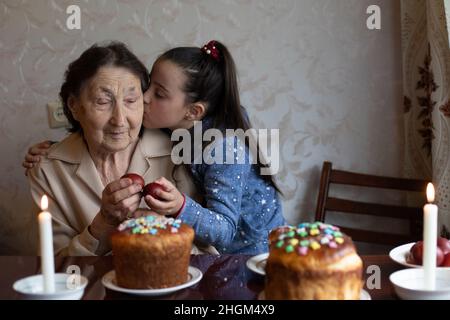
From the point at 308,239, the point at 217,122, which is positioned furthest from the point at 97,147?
the point at 308,239

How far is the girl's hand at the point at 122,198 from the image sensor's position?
1579 millimetres

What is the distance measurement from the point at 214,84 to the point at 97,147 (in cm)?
44

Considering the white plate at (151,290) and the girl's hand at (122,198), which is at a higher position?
the girl's hand at (122,198)

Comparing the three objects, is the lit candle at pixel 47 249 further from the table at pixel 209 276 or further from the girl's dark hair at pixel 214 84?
the girl's dark hair at pixel 214 84

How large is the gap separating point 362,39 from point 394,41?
0.45ft

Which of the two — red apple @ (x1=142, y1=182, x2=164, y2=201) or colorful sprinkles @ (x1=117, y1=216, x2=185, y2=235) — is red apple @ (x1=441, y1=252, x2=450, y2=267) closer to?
colorful sprinkles @ (x1=117, y1=216, x2=185, y2=235)

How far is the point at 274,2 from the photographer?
2596mm

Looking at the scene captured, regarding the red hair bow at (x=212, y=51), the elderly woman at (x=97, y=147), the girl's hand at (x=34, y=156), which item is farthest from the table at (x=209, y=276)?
the red hair bow at (x=212, y=51)

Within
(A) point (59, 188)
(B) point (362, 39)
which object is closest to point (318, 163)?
(B) point (362, 39)

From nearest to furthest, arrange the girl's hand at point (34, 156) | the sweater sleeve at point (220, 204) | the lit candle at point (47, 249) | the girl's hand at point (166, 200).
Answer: the lit candle at point (47, 249), the girl's hand at point (166, 200), the sweater sleeve at point (220, 204), the girl's hand at point (34, 156)

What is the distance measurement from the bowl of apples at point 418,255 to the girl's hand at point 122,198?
0.66m

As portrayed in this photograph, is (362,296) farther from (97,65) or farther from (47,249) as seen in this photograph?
(97,65)

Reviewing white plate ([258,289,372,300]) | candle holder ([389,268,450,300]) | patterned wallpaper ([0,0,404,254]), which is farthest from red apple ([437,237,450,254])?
patterned wallpaper ([0,0,404,254])

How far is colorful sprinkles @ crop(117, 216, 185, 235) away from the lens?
127 cm
